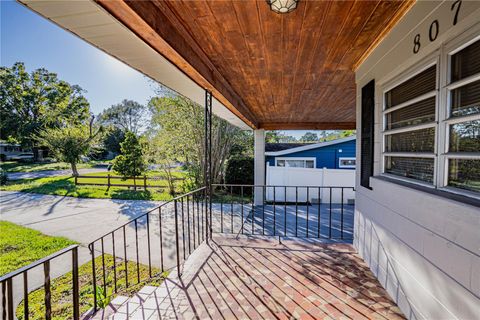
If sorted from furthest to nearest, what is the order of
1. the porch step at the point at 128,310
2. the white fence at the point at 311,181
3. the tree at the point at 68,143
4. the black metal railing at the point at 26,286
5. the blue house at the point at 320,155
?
the tree at the point at 68,143 < the blue house at the point at 320,155 < the white fence at the point at 311,181 < the porch step at the point at 128,310 < the black metal railing at the point at 26,286

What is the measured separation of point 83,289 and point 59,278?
1.89 feet

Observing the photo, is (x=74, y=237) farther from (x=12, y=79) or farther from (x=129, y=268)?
(x=12, y=79)

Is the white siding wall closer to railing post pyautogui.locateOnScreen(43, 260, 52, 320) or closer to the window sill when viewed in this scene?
the window sill

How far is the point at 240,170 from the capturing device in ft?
33.5

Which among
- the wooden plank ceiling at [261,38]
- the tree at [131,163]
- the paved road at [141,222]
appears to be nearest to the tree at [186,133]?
the paved road at [141,222]

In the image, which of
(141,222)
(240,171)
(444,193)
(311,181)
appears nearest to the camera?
(444,193)

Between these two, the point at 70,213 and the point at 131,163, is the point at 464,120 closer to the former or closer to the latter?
the point at 70,213

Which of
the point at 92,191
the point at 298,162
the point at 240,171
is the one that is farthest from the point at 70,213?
the point at 298,162

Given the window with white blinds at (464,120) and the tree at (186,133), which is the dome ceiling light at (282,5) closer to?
the window with white blinds at (464,120)

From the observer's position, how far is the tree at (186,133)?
9094 mm

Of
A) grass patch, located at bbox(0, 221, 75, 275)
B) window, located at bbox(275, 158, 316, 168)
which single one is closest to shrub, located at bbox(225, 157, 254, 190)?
window, located at bbox(275, 158, 316, 168)

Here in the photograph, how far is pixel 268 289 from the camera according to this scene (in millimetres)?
2352

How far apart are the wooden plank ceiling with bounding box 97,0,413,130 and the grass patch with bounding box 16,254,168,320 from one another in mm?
2295

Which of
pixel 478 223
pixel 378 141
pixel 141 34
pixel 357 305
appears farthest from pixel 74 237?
pixel 478 223
